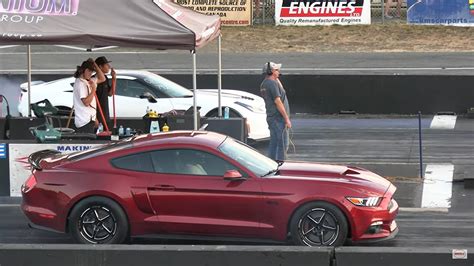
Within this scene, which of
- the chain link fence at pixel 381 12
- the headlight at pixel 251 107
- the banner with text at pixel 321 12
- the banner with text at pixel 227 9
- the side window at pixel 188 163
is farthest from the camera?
the chain link fence at pixel 381 12

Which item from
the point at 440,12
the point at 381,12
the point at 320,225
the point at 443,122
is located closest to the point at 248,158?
the point at 320,225

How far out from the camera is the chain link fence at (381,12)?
34500mm

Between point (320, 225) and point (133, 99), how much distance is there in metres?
9.22

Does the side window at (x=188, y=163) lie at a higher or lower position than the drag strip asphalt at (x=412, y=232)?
higher

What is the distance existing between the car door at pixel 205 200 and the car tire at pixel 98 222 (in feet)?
1.45

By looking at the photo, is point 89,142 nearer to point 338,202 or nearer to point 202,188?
point 202,188

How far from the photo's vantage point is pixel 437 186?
49.5 feet

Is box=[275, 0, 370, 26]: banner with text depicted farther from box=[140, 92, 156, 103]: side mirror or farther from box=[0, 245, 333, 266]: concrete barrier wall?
box=[0, 245, 333, 266]: concrete barrier wall

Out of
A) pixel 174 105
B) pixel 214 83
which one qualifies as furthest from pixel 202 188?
pixel 214 83

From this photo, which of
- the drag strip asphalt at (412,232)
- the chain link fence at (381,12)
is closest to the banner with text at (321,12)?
the chain link fence at (381,12)

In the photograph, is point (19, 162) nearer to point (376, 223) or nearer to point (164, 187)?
point (164, 187)

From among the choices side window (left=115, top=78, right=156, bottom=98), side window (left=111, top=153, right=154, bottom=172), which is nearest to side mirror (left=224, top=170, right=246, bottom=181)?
side window (left=111, top=153, right=154, bottom=172)

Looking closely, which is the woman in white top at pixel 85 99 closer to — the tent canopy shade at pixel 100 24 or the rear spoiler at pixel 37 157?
the tent canopy shade at pixel 100 24

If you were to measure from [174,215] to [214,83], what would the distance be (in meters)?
12.6
